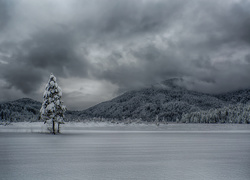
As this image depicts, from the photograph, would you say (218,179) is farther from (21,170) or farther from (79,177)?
(21,170)

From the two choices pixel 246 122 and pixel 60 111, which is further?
pixel 246 122

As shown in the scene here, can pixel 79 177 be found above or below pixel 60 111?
below

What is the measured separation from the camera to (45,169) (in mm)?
15086

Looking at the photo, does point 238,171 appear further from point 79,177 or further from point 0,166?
point 0,166

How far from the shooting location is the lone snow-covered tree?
5512 centimetres

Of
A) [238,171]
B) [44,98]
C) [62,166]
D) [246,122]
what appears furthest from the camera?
[246,122]

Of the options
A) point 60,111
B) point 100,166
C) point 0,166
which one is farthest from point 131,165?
point 60,111

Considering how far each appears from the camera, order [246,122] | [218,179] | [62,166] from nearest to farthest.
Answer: [218,179], [62,166], [246,122]

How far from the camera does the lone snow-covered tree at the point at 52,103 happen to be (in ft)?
181

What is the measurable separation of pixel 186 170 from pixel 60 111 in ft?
146

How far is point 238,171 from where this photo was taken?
14.5 meters

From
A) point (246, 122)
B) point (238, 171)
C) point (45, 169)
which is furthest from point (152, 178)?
point (246, 122)

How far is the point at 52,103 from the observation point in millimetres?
55062

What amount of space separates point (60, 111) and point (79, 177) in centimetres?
4434
